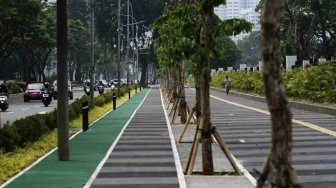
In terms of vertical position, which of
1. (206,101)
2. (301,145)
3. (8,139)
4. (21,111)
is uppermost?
(206,101)

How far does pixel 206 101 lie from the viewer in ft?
39.4

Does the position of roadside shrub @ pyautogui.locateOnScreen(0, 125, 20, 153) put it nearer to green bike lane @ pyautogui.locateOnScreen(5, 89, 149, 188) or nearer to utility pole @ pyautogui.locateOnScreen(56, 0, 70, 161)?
green bike lane @ pyautogui.locateOnScreen(5, 89, 149, 188)

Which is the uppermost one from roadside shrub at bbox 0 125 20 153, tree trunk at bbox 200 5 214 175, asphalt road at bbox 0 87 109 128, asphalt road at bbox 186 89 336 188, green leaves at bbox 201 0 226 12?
green leaves at bbox 201 0 226 12

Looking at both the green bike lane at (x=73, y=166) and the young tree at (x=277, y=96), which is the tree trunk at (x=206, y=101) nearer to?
the green bike lane at (x=73, y=166)

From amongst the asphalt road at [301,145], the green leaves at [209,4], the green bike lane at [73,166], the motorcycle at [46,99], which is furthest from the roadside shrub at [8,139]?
the motorcycle at [46,99]

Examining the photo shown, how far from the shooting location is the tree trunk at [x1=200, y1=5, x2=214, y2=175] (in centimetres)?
1185

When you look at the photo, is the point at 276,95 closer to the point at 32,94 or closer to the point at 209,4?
the point at 209,4

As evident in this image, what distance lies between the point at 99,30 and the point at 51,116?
238ft

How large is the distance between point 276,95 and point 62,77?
9.63 meters

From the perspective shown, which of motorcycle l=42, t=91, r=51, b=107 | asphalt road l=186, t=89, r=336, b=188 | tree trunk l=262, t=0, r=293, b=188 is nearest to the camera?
tree trunk l=262, t=0, r=293, b=188

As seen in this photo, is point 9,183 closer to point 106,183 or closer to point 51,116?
point 106,183

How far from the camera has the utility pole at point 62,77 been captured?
1434cm

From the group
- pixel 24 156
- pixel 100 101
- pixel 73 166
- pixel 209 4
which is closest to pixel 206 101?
pixel 209 4

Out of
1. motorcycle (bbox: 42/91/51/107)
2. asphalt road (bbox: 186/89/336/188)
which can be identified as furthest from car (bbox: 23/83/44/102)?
asphalt road (bbox: 186/89/336/188)
